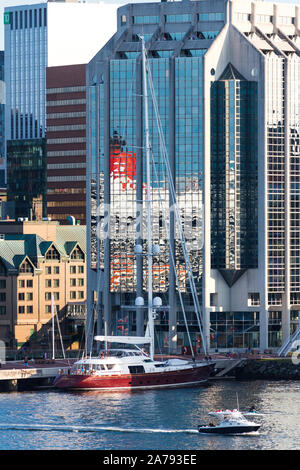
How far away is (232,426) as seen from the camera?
184500 mm

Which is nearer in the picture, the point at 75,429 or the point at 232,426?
the point at 232,426

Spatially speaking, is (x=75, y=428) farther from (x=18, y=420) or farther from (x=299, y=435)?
(x=299, y=435)

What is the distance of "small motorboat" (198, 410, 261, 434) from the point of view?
18462cm

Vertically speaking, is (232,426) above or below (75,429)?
above

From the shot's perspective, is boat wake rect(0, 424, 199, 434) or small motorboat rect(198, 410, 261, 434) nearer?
small motorboat rect(198, 410, 261, 434)

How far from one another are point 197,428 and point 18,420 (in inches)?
899

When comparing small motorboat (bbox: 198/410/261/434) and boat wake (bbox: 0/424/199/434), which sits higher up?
small motorboat (bbox: 198/410/261/434)

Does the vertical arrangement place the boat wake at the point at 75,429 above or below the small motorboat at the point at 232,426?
below

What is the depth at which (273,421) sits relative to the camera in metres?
196

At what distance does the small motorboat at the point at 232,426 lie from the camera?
185 m

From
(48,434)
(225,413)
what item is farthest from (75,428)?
(225,413)
